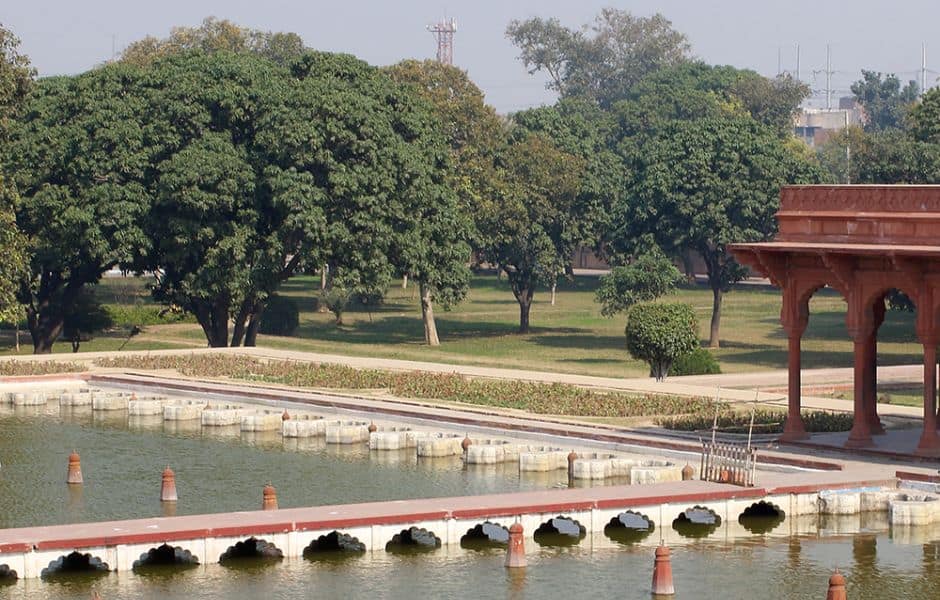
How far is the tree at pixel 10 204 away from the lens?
5884 centimetres

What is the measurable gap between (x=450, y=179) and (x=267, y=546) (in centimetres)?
4573

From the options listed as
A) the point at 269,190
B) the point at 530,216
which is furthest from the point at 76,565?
the point at 530,216

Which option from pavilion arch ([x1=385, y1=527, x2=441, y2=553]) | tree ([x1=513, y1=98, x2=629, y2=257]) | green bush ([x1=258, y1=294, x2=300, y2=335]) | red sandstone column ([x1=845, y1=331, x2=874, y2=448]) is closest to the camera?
pavilion arch ([x1=385, y1=527, x2=441, y2=553])

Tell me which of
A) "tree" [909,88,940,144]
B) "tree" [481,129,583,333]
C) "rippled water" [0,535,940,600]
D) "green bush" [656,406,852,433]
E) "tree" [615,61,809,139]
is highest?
"tree" [615,61,809,139]

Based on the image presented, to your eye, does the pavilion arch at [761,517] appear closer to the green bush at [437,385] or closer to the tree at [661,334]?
the green bush at [437,385]

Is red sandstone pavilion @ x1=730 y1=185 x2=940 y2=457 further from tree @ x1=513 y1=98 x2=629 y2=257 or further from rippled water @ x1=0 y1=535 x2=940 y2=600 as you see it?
tree @ x1=513 y1=98 x2=629 y2=257

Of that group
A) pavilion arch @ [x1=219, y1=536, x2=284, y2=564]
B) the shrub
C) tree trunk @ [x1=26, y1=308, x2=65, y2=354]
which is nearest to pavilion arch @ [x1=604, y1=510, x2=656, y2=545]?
pavilion arch @ [x1=219, y1=536, x2=284, y2=564]

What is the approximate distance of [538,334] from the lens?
79.8 metres

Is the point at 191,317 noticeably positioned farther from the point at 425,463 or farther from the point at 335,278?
the point at 425,463

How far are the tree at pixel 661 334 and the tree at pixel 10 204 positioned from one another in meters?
19.1

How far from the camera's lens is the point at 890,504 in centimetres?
3198

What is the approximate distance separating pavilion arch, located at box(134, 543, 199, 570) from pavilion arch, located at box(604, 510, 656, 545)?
6800 mm

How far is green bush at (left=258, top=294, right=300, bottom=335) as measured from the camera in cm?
7612

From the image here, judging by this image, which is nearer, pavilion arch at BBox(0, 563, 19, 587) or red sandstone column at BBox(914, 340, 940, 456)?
pavilion arch at BBox(0, 563, 19, 587)
